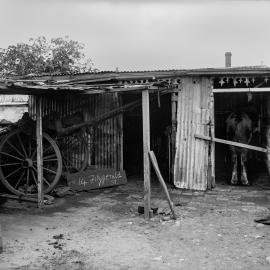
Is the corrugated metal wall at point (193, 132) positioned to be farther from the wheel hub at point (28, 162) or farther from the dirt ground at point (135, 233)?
the wheel hub at point (28, 162)

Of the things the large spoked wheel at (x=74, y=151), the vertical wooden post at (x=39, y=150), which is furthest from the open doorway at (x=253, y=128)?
the vertical wooden post at (x=39, y=150)

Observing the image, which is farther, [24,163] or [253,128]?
[253,128]

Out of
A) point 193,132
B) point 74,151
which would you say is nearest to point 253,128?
point 193,132

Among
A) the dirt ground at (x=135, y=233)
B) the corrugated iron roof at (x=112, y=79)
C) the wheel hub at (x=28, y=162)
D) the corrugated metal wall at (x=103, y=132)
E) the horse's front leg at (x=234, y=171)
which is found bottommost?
the dirt ground at (x=135, y=233)

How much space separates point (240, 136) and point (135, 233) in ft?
18.5

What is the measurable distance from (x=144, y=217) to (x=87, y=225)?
116cm

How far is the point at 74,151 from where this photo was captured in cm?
1195

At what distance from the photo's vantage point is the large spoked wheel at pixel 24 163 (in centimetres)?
971

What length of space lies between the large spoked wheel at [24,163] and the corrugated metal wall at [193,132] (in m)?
3.18

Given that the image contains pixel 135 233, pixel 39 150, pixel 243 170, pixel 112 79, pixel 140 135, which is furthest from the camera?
pixel 140 135

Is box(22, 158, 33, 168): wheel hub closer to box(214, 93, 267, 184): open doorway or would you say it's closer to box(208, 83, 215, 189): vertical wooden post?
box(208, 83, 215, 189): vertical wooden post

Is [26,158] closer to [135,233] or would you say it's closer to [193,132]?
[135,233]

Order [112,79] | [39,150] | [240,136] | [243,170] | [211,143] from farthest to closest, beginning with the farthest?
[240,136] < [243,170] < [112,79] < [211,143] < [39,150]

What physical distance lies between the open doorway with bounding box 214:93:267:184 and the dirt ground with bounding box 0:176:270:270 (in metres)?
2.21
